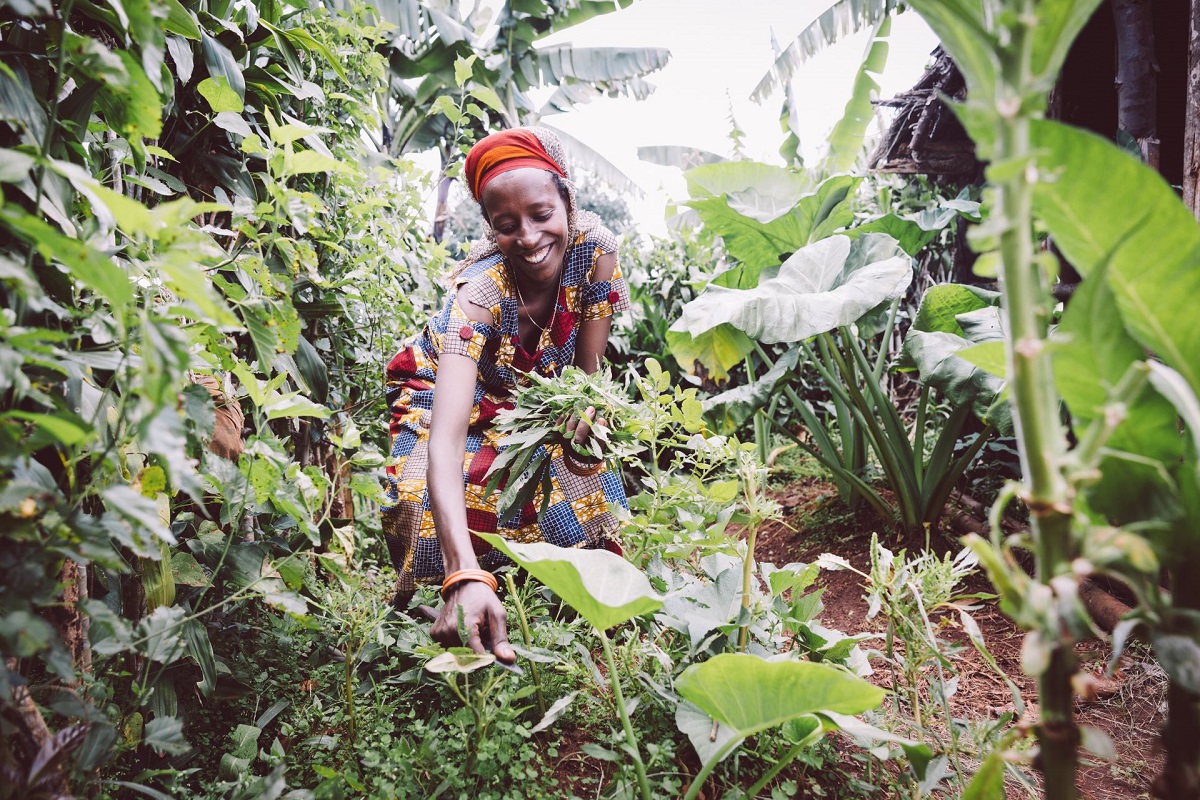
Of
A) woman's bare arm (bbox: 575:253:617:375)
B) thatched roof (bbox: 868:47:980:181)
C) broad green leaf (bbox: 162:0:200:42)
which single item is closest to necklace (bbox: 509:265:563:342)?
woman's bare arm (bbox: 575:253:617:375)

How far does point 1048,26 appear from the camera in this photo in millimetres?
538

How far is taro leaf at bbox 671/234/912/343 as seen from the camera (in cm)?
224

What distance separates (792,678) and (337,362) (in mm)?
1763

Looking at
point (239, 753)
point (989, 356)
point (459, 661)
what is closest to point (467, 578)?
point (459, 661)

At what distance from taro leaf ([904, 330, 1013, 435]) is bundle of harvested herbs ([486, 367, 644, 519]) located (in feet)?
3.56

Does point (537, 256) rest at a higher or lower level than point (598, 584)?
higher

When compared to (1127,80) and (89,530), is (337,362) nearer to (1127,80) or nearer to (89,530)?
(89,530)

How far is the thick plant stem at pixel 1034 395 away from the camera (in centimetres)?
52

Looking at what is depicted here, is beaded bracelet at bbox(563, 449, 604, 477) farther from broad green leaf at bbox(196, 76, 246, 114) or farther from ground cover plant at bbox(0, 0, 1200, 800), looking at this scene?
broad green leaf at bbox(196, 76, 246, 114)

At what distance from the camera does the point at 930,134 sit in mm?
3770

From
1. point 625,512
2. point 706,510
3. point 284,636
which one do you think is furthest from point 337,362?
point 706,510

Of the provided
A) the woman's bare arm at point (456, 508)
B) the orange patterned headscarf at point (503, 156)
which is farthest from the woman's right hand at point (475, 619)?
the orange patterned headscarf at point (503, 156)

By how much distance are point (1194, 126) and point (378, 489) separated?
2.43 m

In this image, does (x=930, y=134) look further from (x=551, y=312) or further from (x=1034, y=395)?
(x=1034, y=395)
